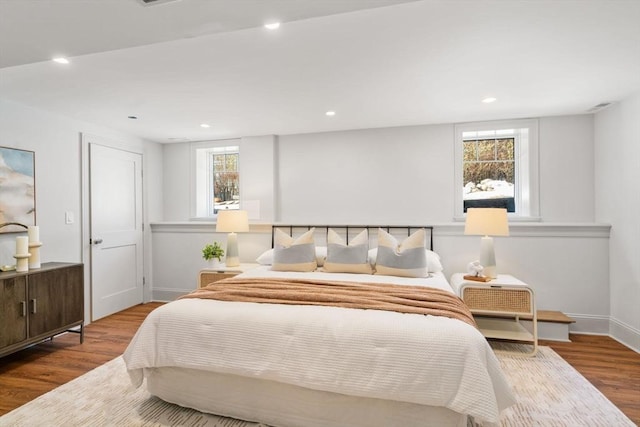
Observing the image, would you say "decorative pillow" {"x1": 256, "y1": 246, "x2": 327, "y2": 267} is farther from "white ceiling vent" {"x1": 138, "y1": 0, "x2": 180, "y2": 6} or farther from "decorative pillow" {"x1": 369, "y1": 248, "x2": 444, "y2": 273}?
"white ceiling vent" {"x1": 138, "y1": 0, "x2": 180, "y2": 6}

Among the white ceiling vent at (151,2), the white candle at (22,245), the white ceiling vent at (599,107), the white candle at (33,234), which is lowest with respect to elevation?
the white candle at (22,245)

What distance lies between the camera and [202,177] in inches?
203

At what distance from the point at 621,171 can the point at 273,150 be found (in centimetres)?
385


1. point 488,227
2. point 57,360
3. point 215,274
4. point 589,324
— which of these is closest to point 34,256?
point 57,360

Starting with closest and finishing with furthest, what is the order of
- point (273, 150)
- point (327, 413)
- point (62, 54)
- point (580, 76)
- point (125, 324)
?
point (62, 54), point (327, 413), point (580, 76), point (125, 324), point (273, 150)

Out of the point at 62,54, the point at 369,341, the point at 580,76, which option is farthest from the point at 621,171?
the point at 62,54

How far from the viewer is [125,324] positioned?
159 inches

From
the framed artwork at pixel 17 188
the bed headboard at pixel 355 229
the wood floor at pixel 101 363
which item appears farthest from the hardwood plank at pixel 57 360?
the bed headboard at pixel 355 229

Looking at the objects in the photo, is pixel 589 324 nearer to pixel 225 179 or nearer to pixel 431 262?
pixel 431 262

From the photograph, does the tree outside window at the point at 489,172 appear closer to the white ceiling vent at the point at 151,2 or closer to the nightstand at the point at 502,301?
the nightstand at the point at 502,301

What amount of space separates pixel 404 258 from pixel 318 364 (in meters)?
1.69

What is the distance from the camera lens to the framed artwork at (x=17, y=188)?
3.17 meters

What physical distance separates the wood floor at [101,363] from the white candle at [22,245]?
3.22 ft

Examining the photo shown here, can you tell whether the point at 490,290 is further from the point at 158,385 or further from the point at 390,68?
the point at 158,385
